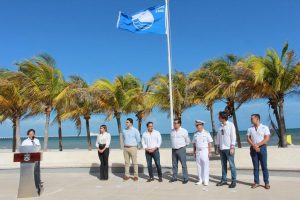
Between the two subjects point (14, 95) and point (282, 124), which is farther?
A: point (14, 95)

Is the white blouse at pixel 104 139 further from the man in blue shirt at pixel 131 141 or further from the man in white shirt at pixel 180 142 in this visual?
the man in white shirt at pixel 180 142

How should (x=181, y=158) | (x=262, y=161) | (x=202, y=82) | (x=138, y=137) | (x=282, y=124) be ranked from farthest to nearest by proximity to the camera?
1. (x=202, y=82)
2. (x=282, y=124)
3. (x=138, y=137)
4. (x=181, y=158)
5. (x=262, y=161)

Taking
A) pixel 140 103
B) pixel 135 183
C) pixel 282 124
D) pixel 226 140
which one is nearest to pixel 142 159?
pixel 135 183

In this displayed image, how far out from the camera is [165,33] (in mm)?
13227

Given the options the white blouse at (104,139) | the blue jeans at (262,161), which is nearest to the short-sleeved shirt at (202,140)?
the blue jeans at (262,161)

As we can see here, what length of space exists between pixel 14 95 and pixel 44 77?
2047mm

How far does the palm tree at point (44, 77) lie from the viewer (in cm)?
1623

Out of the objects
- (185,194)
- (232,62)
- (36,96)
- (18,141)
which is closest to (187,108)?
(232,62)

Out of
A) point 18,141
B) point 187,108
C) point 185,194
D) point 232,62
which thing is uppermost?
point 232,62

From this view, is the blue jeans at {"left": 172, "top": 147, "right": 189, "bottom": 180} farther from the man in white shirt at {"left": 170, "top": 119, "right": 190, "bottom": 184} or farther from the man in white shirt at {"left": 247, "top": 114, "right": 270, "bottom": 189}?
the man in white shirt at {"left": 247, "top": 114, "right": 270, "bottom": 189}

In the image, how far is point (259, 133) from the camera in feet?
27.7

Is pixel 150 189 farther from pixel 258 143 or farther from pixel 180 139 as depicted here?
pixel 258 143

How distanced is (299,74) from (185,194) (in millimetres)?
8604

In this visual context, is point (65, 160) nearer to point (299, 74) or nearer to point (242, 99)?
point (242, 99)
